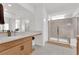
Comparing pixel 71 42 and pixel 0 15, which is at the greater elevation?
pixel 0 15

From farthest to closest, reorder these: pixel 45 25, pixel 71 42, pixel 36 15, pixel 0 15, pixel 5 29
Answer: pixel 45 25, pixel 36 15, pixel 71 42, pixel 5 29, pixel 0 15

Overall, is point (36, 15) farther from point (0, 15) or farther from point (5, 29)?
point (0, 15)

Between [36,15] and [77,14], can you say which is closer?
[77,14]

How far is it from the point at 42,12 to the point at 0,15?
122 inches

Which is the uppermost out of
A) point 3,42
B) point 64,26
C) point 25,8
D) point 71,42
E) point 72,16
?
point 25,8

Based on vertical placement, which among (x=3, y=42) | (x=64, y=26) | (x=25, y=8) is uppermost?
(x=25, y=8)

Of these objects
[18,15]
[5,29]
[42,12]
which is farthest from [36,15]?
[5,29]

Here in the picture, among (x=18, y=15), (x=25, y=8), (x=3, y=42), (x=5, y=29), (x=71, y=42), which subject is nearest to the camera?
(x=3, y=42)

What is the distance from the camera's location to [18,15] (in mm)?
3615

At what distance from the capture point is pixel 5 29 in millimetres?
3107

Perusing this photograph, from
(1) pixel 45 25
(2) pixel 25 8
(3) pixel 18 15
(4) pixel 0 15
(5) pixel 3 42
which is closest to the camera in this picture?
(5) pixel 3 42

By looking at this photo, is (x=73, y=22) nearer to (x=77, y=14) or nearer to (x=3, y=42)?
(x=77, y=14)

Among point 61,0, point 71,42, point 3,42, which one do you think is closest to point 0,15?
point 3,42

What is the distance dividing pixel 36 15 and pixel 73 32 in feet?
5.94
